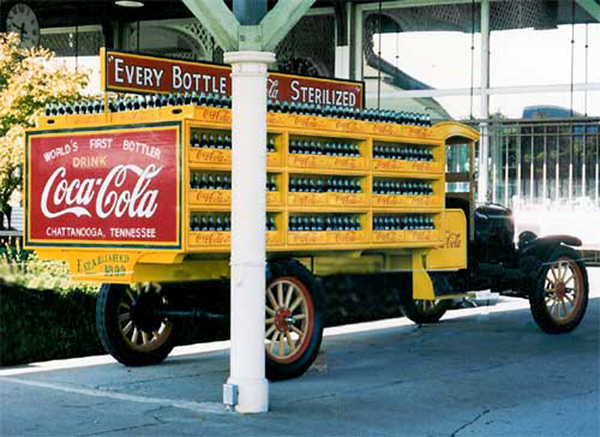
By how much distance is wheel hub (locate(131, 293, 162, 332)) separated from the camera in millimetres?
10352

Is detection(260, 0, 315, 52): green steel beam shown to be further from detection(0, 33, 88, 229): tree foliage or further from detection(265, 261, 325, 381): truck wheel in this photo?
detection(0, 33, 88, 229): tree foliage

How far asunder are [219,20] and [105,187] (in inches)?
79.2

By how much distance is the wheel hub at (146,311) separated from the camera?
408 inches

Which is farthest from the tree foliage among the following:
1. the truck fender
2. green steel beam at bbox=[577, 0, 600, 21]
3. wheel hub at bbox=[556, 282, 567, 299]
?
green steel beam at bbox=[577, 0, 600, 21]

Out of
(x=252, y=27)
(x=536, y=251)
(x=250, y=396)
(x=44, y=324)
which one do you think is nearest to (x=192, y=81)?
(x=252, y=27)

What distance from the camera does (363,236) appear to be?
34.2 feet

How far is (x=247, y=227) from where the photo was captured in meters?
8.27

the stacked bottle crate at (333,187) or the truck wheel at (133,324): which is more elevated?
the stacked bottle crate at (333,187)

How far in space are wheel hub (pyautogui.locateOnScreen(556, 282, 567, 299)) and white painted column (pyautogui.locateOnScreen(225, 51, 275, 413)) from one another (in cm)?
575

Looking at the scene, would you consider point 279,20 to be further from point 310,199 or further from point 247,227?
point 310,199

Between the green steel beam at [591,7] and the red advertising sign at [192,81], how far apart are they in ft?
36.7

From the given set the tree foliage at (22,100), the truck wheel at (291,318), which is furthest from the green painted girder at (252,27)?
the tree foliage at (22,100)

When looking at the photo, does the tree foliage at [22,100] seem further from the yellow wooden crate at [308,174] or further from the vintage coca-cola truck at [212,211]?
the yellow wooden crate at [308,174]

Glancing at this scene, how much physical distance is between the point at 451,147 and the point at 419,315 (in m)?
2.15
